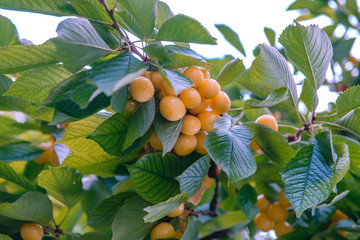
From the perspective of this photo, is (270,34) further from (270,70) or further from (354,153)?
(354,153)

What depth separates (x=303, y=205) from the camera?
641 mm

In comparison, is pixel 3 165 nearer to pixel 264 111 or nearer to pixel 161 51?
pixel 161 51

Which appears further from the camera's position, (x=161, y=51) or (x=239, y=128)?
(x=239, y=128)

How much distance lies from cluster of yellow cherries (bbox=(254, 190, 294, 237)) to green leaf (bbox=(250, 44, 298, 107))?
1.51ft

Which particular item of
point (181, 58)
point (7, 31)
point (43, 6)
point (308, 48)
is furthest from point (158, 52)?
point (7, 31)

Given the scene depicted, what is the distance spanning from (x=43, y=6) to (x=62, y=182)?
432mm

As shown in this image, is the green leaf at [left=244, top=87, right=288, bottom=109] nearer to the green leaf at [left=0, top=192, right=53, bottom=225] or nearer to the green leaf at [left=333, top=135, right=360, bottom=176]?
the green leaf at [left=333, top=135, right=360, bottom=176]

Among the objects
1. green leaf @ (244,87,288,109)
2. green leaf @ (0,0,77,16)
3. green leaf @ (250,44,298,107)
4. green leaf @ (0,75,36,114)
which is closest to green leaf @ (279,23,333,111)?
green leaf @ (250,44,298,107)

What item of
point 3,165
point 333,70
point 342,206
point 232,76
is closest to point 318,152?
point 232,76

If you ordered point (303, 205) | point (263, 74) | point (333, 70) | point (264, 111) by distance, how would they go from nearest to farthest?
point (303, 205), point (263, 74), point (264, 111), point (333, 70)

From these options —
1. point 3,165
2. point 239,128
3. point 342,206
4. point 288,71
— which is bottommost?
point 342,206

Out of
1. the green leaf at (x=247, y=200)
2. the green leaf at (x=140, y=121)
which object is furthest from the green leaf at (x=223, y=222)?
the green leaf at (x=140, y=121)

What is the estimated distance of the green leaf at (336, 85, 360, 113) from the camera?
844 mm

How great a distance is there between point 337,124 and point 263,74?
248mm
